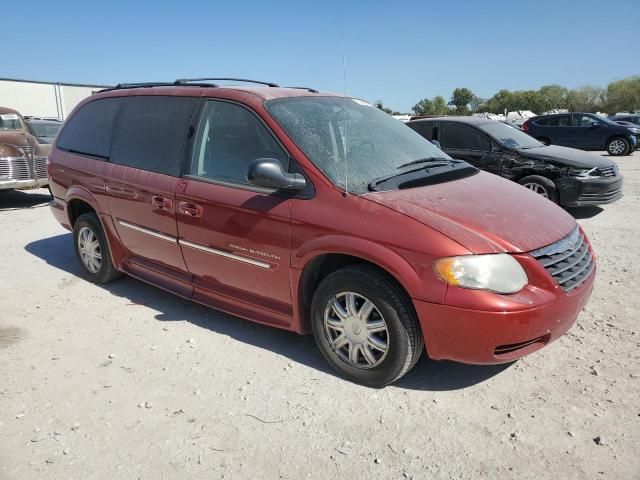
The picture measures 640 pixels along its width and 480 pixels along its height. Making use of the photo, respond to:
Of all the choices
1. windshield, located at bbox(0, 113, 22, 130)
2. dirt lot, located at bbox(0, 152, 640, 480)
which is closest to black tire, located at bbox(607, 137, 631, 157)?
dirt lot, located at bbox(0, 152, 640, 480)

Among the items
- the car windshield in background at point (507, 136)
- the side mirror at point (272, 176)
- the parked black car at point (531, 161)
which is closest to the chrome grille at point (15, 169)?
the parked black car at point (531, 161)

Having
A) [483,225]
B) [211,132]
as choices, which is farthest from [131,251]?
[483,225]

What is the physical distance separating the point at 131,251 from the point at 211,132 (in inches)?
57.5

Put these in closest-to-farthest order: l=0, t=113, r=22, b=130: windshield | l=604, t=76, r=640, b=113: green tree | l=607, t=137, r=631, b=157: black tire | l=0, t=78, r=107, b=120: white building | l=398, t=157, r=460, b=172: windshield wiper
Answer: l=398, t=157, r=460, b=172: windshield wiper < l=0, t=113, r=22, b=130: windshield < l=607, t=137, r=631, b=157: black tire < l=0, t=78, r=107, b=120: white building < l=604, t=76, r=640, b=113: green tree

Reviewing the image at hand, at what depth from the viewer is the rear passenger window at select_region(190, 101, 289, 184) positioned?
349 cm

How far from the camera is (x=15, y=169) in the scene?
31.1ft

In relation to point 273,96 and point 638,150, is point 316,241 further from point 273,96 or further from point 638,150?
point 638,150

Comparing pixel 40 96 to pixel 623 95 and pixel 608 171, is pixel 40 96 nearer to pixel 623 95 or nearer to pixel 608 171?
pixel 608 171

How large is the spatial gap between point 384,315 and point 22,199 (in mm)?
10446

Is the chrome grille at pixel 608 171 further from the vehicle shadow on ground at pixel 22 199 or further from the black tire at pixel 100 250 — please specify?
the vehicle shadow on ground at pixel 22 199

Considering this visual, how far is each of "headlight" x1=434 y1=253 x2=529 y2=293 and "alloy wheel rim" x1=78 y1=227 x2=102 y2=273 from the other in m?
3.53

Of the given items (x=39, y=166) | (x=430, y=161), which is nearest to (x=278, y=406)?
(x=430, y=161)

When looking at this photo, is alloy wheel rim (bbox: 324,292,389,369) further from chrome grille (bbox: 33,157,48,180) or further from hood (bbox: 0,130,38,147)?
hood (bbox: 0,130,38,147)

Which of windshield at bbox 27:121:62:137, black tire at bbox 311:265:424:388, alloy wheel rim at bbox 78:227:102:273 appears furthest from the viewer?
windshield at bbox 27:121:62:137
